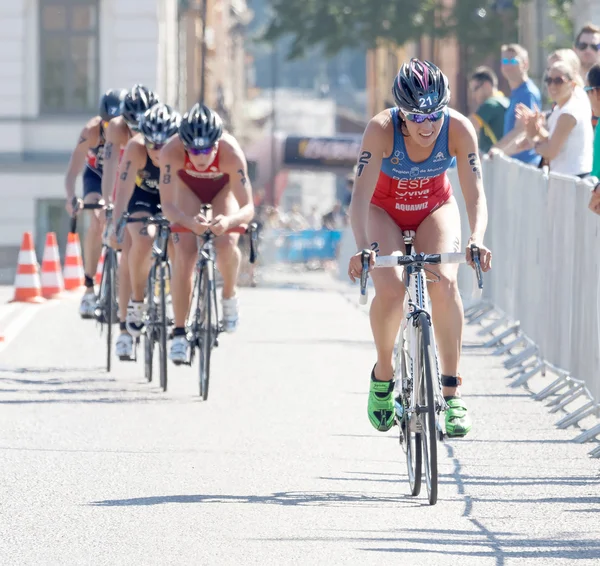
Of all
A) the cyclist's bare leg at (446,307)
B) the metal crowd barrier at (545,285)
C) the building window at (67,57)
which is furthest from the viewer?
the building window at (67,57)

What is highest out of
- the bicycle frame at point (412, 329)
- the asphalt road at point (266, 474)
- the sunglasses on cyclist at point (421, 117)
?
the sunglasses on cyclist at point (421, 117)

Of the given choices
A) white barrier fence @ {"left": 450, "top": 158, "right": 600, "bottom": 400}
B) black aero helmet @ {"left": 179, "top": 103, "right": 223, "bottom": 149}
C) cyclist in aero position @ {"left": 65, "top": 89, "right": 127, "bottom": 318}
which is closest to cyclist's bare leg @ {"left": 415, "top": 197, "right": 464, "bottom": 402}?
white barrier fence @ {"left": 450, "top": 158, "right": 600, "bottom": 400}

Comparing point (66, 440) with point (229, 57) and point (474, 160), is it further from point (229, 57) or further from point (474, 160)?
point (229, 57)

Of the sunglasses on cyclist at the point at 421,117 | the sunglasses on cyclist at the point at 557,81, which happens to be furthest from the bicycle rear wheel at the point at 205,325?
the sunglasses on cyclist at the point at 421,117

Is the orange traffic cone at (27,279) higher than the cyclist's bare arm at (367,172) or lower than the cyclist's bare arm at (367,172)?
lower

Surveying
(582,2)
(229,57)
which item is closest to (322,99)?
(229,57)

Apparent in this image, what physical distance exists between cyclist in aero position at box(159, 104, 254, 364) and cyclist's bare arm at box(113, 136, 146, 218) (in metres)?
0.61

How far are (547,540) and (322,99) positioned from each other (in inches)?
4874

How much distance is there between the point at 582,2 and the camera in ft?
95.1

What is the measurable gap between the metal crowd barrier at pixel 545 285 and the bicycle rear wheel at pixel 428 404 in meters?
1.68

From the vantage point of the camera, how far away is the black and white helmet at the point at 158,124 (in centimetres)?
1259

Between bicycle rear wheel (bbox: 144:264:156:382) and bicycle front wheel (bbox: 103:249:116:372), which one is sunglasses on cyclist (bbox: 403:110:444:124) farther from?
bicycle front wheel (bbox: 103:249:116:372)

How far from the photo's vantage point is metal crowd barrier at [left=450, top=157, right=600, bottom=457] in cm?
1055

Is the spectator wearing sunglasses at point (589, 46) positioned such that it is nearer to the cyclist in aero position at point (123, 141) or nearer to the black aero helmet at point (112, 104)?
the cyclist in aero position at point (123, 141)
